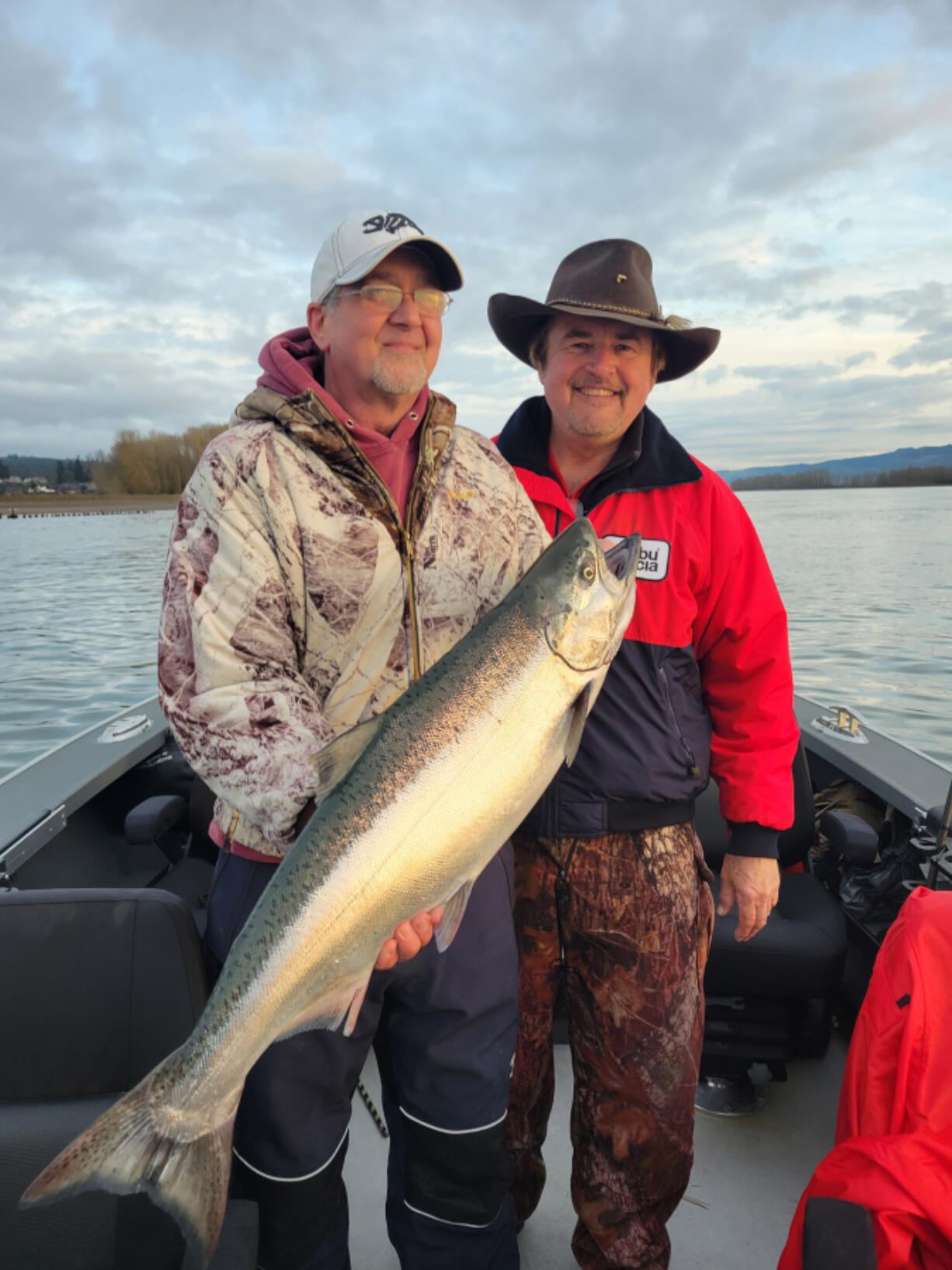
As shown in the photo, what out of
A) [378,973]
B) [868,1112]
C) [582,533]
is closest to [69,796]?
[378,973]

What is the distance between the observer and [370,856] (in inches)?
70.6

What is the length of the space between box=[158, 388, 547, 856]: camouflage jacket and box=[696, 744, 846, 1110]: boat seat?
2065mm

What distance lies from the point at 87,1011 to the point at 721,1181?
2651 millimetres

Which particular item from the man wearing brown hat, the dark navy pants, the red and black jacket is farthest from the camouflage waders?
the dark navy pants

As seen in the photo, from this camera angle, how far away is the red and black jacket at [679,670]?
2.59 metres

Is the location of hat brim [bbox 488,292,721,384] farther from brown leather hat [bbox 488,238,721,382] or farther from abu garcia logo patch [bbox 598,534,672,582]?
abu garcia logo patch [bbox 598,534,672,582]

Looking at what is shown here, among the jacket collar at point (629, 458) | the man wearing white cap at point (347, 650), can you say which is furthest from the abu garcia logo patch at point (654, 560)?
the man wearing white cap at point (347, 650)

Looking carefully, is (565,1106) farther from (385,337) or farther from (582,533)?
(385,337)

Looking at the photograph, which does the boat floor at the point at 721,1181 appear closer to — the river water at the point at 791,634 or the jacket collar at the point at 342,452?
the jacket collar at the point at 342,452

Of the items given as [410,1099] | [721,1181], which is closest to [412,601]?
[410,1099]

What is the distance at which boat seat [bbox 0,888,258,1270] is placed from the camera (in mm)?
1858

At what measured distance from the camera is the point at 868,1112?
6.71ft

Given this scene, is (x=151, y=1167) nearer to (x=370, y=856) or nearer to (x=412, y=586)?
(x=370, y=856)

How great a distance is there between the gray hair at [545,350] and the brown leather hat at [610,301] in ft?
0.08
